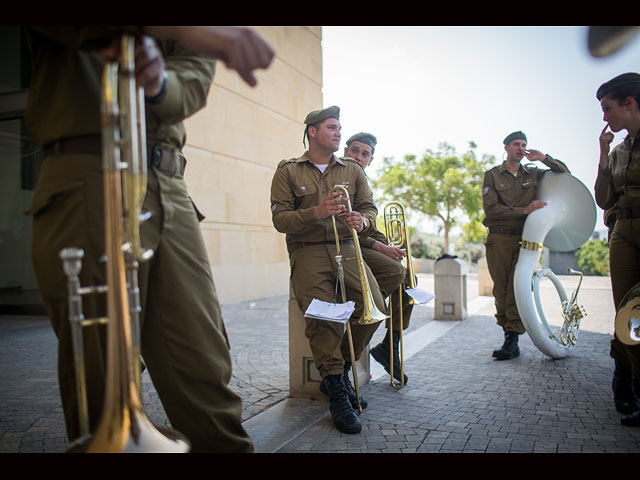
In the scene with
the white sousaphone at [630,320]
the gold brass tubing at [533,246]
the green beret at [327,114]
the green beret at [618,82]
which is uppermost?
the green beret at [618,82]

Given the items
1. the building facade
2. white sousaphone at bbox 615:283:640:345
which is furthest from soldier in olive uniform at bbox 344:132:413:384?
the building facade

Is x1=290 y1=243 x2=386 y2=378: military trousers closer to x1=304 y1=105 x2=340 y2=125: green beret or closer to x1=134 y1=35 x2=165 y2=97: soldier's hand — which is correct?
x1=304 y1=105 x2=340 y2=125: green beret

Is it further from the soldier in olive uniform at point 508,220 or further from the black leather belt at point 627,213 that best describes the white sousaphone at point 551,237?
the black leather belt at point 627,213

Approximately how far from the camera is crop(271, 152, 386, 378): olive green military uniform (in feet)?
10.6

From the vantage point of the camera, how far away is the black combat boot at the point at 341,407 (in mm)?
2955

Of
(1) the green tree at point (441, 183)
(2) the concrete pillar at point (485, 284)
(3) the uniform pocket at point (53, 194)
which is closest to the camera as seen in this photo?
(3) the uniform pocket at point (53, 194)

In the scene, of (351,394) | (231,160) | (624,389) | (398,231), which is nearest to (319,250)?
(351,394)

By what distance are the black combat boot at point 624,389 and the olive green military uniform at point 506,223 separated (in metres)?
1.54

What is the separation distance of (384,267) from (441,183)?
81.1ft

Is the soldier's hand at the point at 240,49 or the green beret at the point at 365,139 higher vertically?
the green beret at the point at 365,139

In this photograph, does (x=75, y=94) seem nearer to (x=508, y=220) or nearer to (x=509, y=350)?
(x=508, y=220)

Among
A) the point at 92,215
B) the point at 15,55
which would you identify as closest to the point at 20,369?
the point at 92,215

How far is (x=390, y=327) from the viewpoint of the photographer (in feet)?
13.4

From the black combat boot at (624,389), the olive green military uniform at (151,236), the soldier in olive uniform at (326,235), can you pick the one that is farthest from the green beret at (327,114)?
the black combat boot at (624,389)
